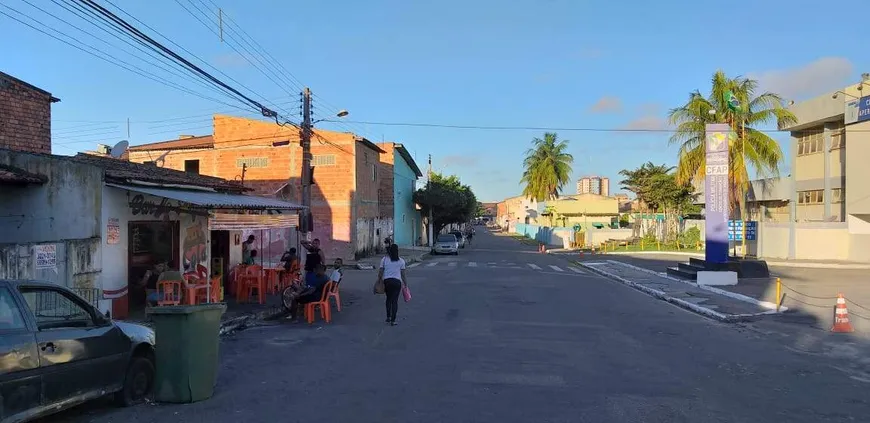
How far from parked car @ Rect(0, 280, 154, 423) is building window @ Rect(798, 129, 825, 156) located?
39950 millimetres

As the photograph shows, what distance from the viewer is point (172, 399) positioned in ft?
20.8

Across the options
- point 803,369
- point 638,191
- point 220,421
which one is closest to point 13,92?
point 220,421

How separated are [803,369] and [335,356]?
6.55 meters

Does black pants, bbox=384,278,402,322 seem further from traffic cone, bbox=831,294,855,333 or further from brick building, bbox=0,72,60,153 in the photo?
brick building, bbox=0,72,60,153

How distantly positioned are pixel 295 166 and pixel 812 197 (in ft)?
103

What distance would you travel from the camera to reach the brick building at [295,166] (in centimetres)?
3362

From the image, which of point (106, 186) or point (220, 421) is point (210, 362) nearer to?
point (220, 421)

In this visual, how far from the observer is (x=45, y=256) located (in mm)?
9117

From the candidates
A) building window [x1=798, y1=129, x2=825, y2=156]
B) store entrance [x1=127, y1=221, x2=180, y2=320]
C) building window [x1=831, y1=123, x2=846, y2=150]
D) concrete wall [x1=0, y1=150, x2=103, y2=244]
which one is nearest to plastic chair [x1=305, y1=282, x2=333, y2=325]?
store entrance [x1=127, y1=221, x2=180, y2=320]

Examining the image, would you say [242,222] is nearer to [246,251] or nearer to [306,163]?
[246,251]

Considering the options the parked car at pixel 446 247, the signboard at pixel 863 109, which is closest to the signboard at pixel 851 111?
the signboard at pixel 863 109

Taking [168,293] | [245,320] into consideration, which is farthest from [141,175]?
[245,320]

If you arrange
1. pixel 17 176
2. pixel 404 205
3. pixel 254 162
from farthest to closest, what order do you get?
pixel 404 205 < pixel 254 162 < pixel 17 176

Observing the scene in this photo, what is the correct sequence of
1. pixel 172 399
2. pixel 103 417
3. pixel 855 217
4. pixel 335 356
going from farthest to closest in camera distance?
pixel 855 217, pixel 335 356, pixel 172 399, pixel 103 417
